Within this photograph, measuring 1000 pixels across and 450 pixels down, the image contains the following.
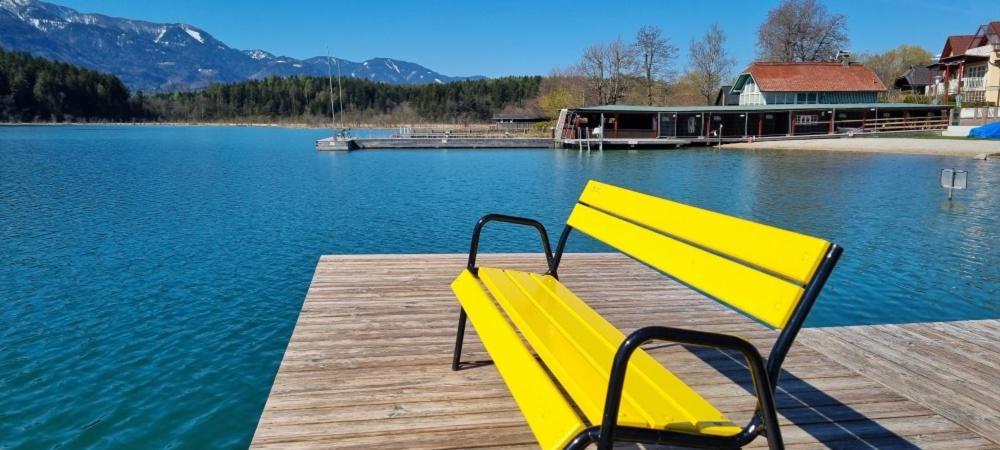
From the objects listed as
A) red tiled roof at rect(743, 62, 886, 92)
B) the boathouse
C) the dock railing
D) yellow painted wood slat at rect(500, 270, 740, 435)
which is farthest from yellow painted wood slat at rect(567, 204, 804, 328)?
red tiled roof at rect(743, 62, 886, 92)

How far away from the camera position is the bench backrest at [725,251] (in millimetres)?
2162

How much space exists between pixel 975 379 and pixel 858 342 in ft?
2.55

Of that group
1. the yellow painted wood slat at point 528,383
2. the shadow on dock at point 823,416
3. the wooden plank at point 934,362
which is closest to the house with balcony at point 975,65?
the wooden plank at point 934,362

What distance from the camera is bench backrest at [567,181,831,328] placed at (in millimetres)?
2162

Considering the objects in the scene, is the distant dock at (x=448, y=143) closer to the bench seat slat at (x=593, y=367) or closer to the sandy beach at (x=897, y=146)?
the sandy beach at (x=897, y=146)

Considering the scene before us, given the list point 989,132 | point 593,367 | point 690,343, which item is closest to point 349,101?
point 989,132

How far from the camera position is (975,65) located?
59.7 metres

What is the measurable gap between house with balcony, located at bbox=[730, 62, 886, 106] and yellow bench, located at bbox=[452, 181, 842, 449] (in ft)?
205

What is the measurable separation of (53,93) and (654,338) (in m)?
169

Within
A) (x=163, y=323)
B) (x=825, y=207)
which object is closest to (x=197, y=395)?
(x=163, y=323)

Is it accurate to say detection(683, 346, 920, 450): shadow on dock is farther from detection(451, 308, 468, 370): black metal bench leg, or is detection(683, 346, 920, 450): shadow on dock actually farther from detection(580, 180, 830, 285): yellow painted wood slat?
detection(451, 308, 468, 370): black metal bench leg

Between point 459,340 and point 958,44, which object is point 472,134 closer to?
point 958,44

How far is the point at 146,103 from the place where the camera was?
15962 cm

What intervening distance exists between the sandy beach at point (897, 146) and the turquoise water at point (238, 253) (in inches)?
251
